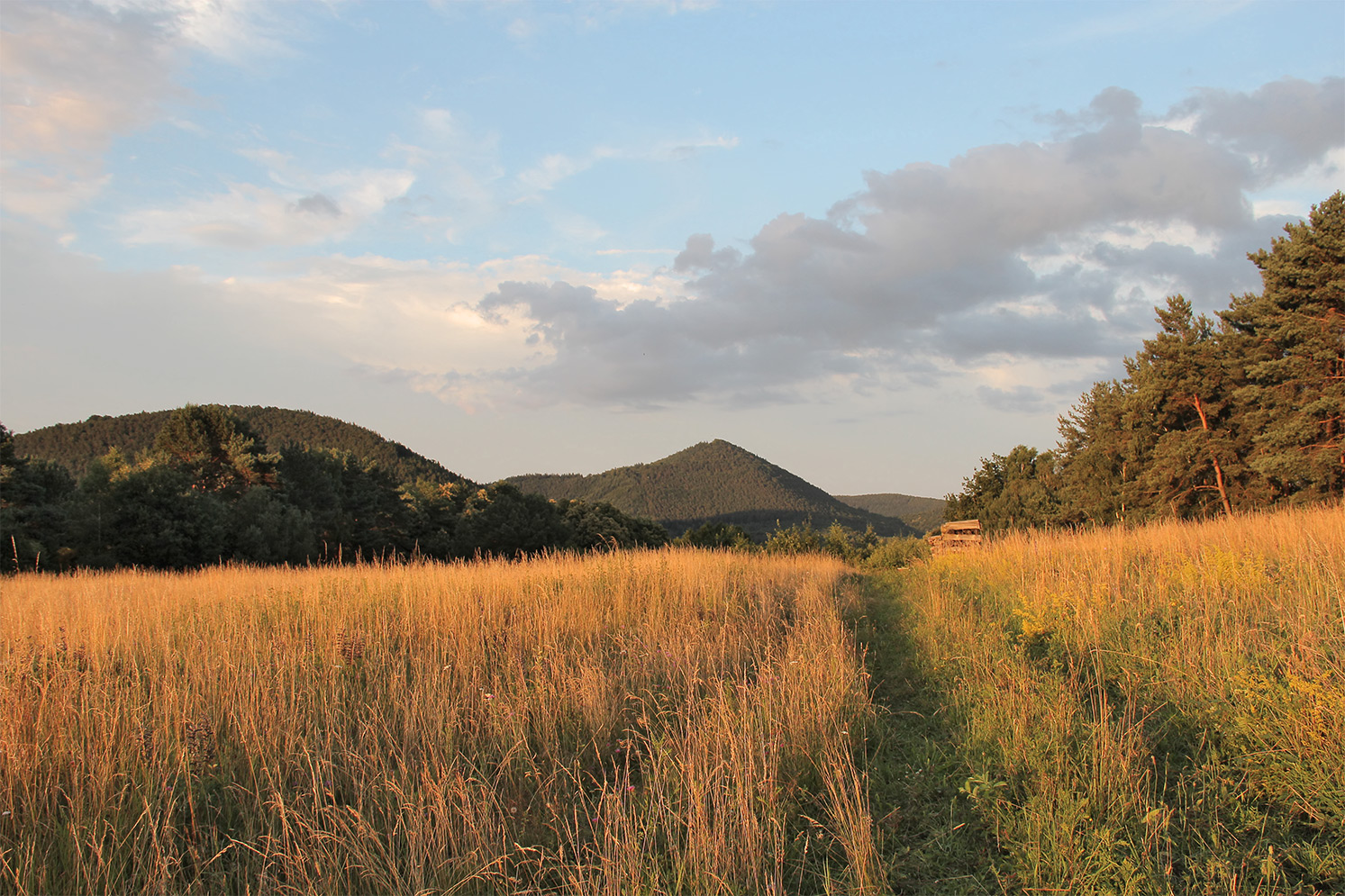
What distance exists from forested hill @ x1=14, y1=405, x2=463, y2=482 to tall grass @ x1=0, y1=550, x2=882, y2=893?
207 feet

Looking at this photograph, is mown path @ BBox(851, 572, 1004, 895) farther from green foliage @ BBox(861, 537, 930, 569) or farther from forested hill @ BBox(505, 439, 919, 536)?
forested hill @ BBox(505, 439, 919, 536)

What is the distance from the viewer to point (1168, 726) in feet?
14.1

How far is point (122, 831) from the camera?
336cm

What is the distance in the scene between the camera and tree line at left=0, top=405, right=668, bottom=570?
28.9 meters

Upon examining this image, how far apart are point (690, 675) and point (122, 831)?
3.36 metres

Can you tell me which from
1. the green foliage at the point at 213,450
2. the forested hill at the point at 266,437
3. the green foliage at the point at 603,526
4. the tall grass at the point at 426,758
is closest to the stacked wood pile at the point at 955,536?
the tall grass at the point at 426,758

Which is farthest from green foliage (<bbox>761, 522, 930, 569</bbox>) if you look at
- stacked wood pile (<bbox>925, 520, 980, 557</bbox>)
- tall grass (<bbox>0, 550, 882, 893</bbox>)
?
tall grass (<bbox>0, 550, 882, 893</bbox>)

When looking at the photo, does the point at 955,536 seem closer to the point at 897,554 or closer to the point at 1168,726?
the point at 897,554

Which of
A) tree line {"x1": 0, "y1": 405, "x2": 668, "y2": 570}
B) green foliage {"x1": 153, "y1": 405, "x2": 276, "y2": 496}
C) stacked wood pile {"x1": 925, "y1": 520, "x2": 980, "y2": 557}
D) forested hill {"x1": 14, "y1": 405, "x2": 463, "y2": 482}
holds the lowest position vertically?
stacked wood pile {"x1": 925, "y1": 520, "x2": 980, "y2": 557}

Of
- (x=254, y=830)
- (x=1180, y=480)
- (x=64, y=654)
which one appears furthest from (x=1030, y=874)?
(x=1180, y=480)

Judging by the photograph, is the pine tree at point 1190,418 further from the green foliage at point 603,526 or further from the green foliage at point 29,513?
the green foliage at point 29,513

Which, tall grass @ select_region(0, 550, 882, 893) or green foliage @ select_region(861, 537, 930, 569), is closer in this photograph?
tall grass @ select_region(0, 550, 882, 893)

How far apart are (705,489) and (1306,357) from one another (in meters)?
105

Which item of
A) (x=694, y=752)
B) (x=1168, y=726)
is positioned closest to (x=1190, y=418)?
(x=1168, y=726)
